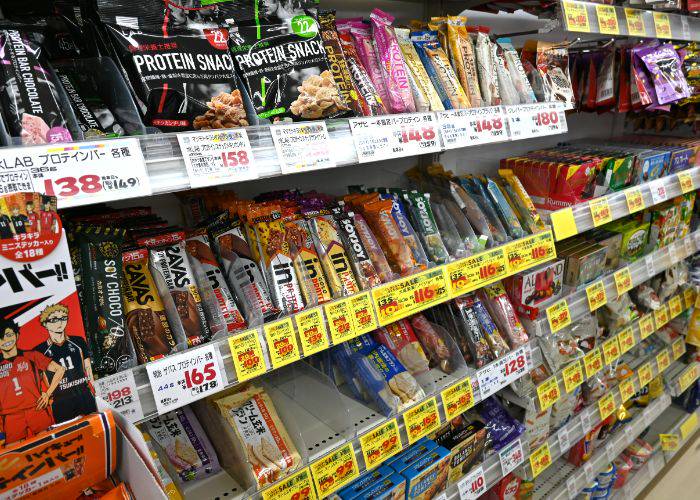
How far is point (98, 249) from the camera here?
31.5 inches

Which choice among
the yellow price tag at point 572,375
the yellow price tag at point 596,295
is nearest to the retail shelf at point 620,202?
the yellow price tag at point 596,295

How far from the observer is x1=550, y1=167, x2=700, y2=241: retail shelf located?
146 centimetres

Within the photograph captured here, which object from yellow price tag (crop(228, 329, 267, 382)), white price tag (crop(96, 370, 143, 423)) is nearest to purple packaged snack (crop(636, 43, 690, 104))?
yellow price tag (crop(228, 329, 267, 382))

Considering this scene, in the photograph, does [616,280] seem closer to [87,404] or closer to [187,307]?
[187,307]

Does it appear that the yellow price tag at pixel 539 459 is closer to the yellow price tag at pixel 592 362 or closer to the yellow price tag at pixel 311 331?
the yellow price tag at pixel 592 362

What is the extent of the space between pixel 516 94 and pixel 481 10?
1.90ft

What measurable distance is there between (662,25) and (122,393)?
6.20 feet

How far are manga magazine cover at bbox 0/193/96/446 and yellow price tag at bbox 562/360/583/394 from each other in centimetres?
154

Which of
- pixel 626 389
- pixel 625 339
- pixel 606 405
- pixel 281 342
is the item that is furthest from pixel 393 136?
pixel 626 389

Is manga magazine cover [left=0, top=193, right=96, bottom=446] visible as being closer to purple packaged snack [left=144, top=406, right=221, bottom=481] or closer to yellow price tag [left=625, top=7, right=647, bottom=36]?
purple packaged snack [left=144, top=406, right=221, bottom=481]

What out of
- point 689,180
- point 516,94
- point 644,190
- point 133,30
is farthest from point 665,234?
point 133,30

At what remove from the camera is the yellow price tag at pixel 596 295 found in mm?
1635

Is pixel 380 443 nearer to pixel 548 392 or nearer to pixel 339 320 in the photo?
pixel 339 320

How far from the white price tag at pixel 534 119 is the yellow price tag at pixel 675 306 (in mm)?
1388
